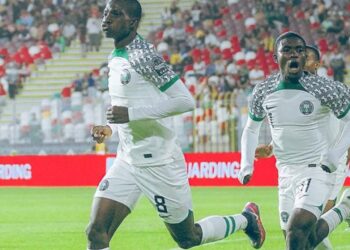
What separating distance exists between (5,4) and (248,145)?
26114 mm

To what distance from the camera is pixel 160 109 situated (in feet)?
27.2

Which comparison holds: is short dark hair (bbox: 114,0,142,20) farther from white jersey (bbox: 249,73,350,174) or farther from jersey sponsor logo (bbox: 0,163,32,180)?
jersey sponsor logo (bbox: 0,163,32,180)

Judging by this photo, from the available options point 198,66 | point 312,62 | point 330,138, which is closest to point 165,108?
point 330,138

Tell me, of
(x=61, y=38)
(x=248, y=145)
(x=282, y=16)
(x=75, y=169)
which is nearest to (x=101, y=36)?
(x=61, y=38)

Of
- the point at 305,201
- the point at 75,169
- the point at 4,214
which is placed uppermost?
the point at 305,201

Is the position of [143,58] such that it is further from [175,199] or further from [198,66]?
[198,66]

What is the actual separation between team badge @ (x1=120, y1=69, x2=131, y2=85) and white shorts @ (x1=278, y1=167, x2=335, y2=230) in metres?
1.65

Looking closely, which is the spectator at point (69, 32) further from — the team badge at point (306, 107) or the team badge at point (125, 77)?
the team badge at point (125, 77)

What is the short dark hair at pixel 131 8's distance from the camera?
8.57m

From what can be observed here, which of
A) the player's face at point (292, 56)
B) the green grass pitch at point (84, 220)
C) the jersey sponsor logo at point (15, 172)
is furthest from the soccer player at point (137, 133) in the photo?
the jersey sponsor logo at point (15, 172)

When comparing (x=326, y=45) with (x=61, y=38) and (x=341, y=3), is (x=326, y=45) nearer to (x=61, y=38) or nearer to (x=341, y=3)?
(x=341, y=3)

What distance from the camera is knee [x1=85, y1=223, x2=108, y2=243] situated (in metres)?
8.27

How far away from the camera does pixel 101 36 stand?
3309 centimetres

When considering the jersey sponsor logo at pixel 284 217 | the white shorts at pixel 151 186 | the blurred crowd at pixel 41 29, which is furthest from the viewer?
the blurred crowd at pixel 41 29
